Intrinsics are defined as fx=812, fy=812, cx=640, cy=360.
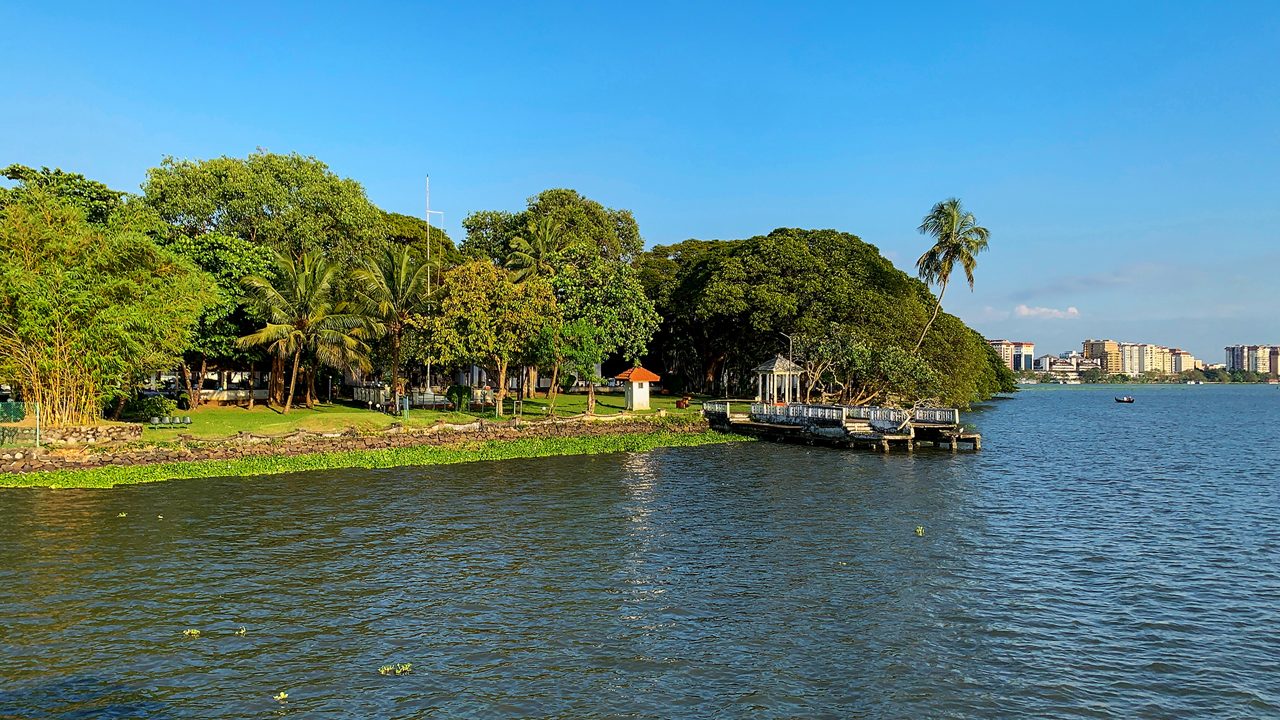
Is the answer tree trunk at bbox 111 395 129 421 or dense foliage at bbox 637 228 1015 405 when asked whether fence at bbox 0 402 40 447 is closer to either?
tree trunk at bbox 111 395 129 421

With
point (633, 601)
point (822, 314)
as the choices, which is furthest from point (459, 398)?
point (633, 601)

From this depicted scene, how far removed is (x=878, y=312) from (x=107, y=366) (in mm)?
50800

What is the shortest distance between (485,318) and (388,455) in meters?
12.6

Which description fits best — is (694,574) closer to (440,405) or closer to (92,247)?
(92,247)

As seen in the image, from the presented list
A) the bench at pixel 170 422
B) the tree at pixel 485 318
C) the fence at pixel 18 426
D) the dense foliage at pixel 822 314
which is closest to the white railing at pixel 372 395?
the tree at pixel 485 318

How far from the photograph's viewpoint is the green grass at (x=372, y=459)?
29.7 m

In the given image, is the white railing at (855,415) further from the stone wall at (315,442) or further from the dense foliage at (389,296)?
the dense foliage at (389,296)

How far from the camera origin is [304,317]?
47.9 metres

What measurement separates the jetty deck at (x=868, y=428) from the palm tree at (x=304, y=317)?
25.8 m

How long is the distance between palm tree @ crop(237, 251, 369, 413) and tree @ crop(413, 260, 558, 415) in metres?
4.45

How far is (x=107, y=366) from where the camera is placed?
116ft

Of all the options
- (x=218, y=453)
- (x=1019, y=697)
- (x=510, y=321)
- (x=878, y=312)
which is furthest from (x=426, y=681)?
(x=878, y=312)

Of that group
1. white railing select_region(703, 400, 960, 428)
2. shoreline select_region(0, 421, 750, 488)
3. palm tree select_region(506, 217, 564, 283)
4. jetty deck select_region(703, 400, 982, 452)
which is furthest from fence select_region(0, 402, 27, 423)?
white railing select_region(703, 400, 960, 428)

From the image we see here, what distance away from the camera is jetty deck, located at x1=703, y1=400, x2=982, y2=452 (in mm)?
46094
